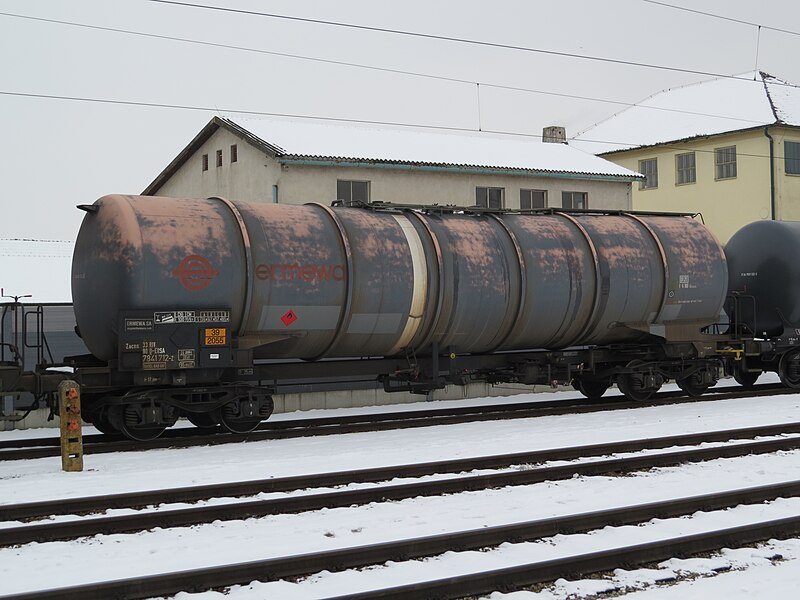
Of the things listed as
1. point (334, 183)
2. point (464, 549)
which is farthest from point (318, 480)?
point (334, 183)

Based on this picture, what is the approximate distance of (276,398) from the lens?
736 inches

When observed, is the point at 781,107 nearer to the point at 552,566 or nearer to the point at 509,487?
the point at 509,487

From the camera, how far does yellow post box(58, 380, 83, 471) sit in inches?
449

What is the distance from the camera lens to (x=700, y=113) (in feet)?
149

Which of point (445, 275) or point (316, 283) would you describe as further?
point (445, 275)

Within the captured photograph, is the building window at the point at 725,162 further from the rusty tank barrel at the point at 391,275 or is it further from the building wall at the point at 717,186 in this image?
the rusty tank barrel at the point at 391,275

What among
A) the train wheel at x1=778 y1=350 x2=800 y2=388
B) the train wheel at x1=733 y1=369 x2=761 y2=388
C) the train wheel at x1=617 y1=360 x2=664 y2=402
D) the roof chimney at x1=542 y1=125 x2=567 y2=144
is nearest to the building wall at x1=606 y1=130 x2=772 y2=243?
the roof chimney at x1=542 y1=125 x2=567 y2=144

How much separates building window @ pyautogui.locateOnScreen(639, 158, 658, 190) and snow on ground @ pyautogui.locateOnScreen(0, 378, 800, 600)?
108 ft

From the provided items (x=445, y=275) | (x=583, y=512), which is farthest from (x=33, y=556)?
(x=445, y=275)

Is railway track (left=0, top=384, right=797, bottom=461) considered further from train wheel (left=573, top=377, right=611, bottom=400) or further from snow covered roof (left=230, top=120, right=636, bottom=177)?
snow covered roof (left=230, top=120, right=636, bottom=177)

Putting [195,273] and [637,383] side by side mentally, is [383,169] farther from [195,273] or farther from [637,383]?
[195,273]

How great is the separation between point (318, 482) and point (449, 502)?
5.59 ft

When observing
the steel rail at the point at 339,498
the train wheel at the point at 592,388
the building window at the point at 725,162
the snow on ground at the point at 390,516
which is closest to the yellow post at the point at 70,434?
the snow on ground at the point at 390,516

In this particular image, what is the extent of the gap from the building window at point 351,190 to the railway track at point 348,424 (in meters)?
10.3
